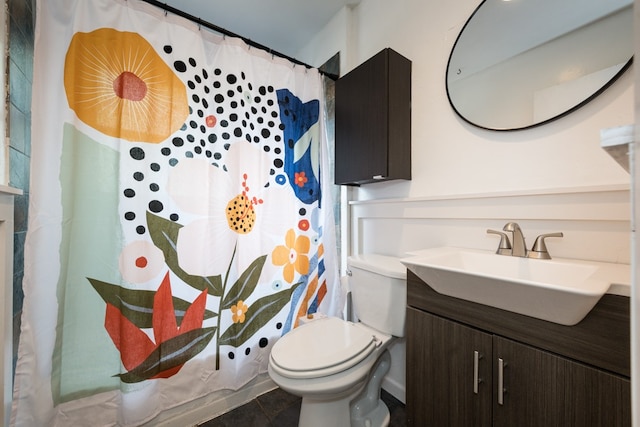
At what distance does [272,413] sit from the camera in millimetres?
1368

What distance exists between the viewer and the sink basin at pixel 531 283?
0.58 m

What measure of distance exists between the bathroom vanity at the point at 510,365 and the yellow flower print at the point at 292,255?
767 millimetres

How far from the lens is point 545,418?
67cm

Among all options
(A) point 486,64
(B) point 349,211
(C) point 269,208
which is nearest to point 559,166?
(A) point 486,64

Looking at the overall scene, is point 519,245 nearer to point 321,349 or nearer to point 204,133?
point 321,349

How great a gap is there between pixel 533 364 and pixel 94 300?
1.56 metres

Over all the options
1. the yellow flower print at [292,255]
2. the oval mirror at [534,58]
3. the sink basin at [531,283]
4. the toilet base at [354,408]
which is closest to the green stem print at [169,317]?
the yellow flower print at [292,255]

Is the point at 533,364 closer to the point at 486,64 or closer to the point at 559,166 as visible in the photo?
the point at 559,166

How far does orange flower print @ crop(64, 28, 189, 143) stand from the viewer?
1030 mm

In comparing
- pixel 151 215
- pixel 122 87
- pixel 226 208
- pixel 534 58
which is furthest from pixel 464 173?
pixel 122 87

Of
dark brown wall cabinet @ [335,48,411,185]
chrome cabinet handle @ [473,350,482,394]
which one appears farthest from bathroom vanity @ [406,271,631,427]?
dark brown wall cabinet @ [335,48,411,185]

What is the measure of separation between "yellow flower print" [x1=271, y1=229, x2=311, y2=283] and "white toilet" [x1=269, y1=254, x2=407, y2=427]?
0.34m

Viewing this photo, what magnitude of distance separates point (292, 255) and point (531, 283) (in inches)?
46.2

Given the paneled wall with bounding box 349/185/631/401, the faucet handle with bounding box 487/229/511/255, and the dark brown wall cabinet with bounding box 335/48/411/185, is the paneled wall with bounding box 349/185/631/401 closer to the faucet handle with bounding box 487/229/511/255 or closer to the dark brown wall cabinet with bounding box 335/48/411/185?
the faucet handle with bounding box 487/229/511/255
